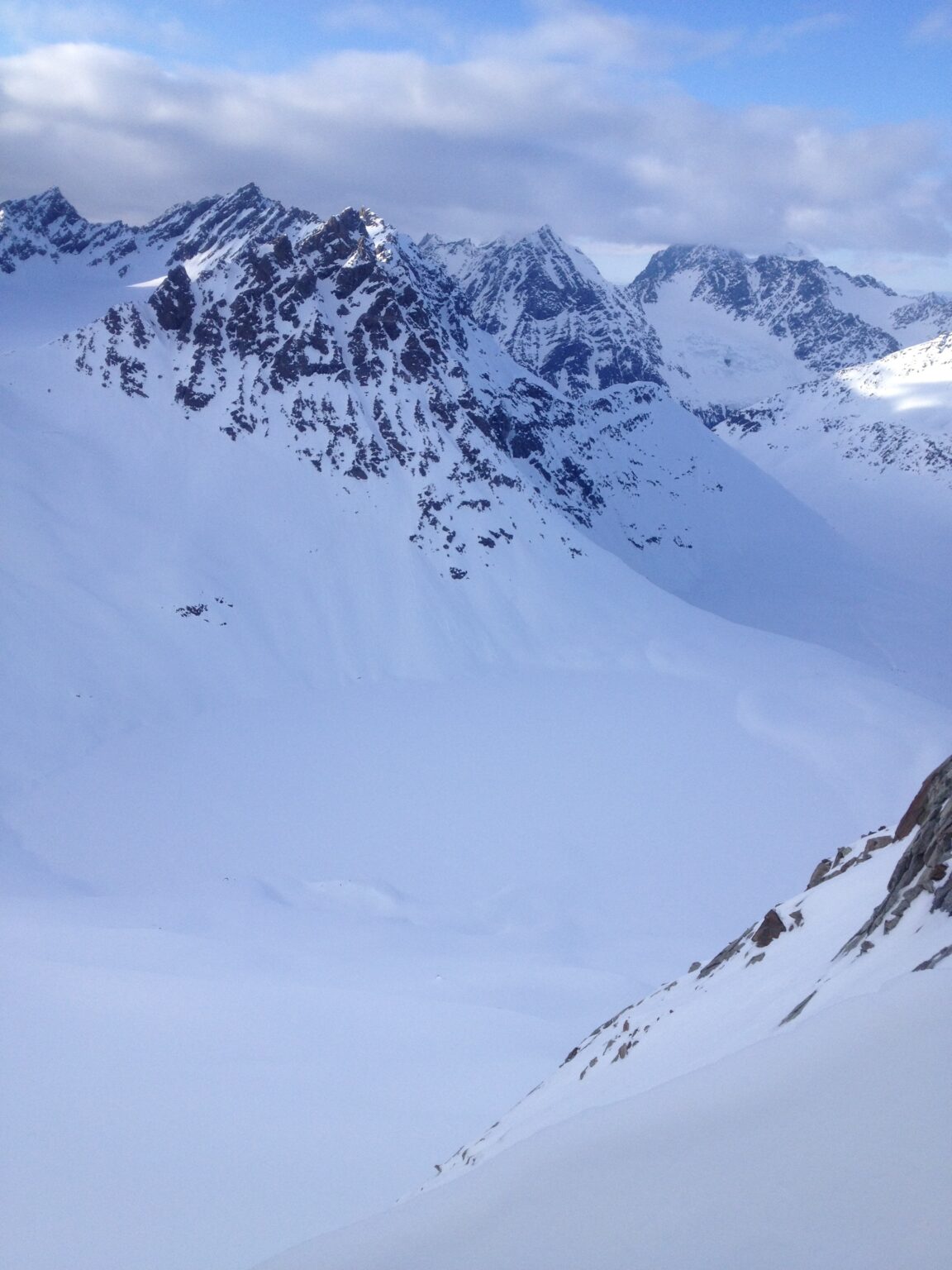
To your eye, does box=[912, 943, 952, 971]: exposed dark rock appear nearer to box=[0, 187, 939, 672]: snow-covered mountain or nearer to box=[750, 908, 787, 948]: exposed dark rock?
box=[750, 908, 787, 948]: exposed dark rock

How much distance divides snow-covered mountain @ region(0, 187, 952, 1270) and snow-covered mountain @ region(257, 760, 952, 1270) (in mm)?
7789

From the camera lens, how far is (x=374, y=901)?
109 ft

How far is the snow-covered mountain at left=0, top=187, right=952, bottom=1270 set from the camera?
54.5 ft

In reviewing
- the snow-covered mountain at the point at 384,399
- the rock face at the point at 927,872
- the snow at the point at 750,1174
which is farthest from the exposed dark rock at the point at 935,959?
the snow-covered mountain at the point at 384,399

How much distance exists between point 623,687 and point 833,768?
14505 millimetres

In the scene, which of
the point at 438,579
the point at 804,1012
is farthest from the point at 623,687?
the point at 804,1012

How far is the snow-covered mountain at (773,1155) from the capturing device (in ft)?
15.2

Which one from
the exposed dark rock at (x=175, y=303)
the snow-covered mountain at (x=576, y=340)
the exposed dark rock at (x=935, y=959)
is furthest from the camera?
the snow-covered mountain at (x=576, y=340)

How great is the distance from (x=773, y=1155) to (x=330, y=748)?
41.4m

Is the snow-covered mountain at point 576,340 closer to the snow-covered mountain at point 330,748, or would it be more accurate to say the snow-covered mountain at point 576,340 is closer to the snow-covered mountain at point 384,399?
the snow-covered mountain at point 384,399

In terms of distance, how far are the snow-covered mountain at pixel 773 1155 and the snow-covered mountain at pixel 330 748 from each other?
25.6ft

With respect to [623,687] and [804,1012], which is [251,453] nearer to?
[623,687]

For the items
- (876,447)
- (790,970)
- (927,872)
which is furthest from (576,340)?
(927,872)

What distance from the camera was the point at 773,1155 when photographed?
5293 millimetres
